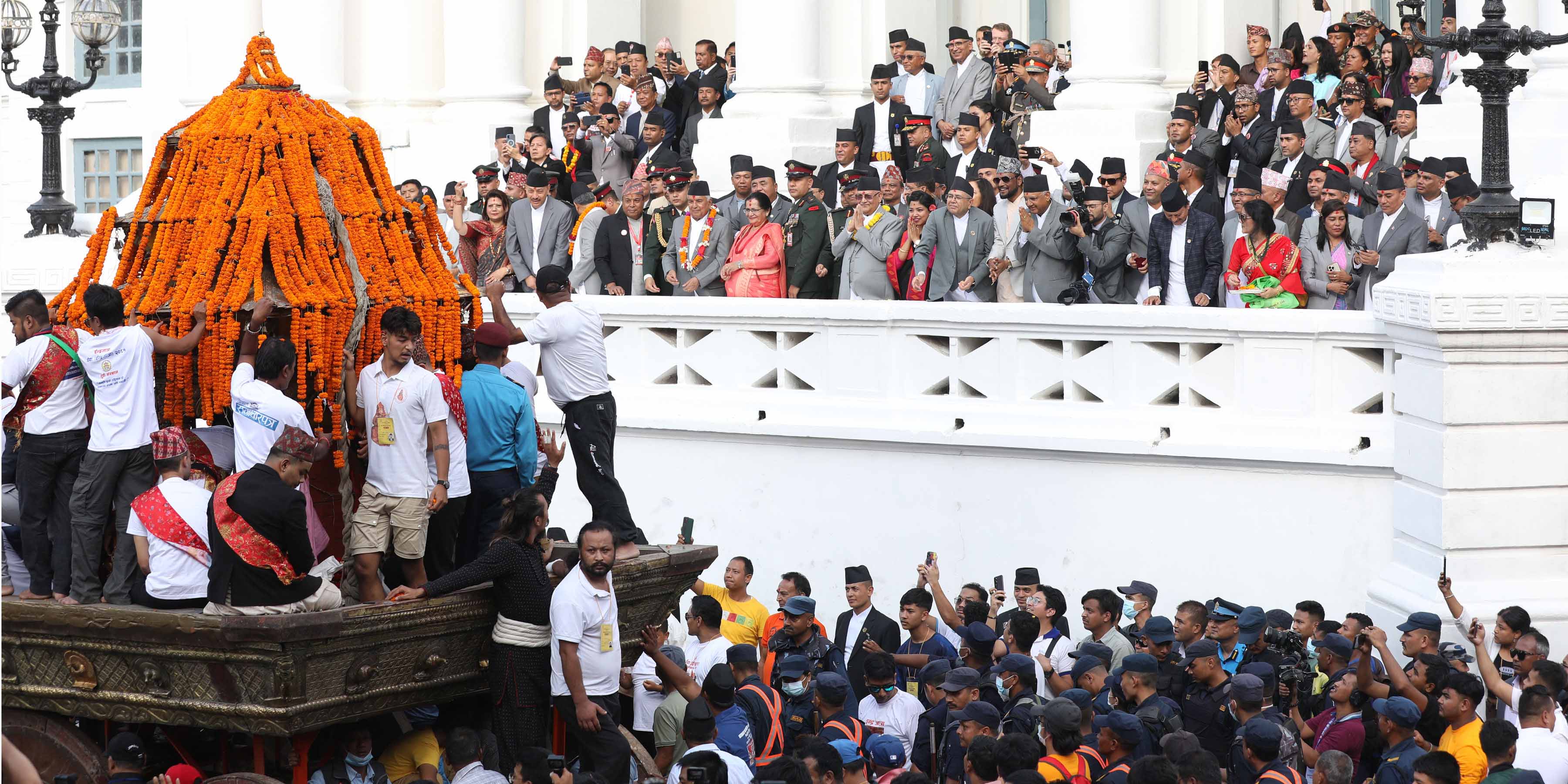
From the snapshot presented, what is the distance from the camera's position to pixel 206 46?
971 inches

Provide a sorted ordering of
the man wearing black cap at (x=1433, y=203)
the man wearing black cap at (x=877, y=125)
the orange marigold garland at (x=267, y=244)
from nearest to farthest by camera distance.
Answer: the orange marigold garland at (x=267, y=244)
the man wearing black cap at (x=1433, y=203)
the man wearing black cap at (x=877, y=125)

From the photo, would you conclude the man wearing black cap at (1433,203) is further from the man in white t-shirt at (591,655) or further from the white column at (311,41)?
the white column at (311,41)

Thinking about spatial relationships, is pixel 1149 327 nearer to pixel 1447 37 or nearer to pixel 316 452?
pixel 1447 37

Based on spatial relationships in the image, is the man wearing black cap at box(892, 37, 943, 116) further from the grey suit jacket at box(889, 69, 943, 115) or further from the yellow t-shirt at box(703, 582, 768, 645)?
the yellow t-shirt at box(703, 582, 768, 645)

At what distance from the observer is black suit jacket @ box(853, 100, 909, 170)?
19.1m

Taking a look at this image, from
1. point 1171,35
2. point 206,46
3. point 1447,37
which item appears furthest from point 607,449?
point 206,46

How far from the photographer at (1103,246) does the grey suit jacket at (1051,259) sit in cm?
7

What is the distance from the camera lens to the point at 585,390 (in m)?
13.4

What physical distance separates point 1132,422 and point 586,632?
4920 millimetres

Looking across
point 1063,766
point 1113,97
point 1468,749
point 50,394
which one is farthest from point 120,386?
point 1113,97

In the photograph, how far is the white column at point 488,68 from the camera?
23.9 meters

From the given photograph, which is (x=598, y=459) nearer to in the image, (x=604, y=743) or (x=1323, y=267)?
(x=604, y=743)

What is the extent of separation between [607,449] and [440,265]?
1.50 meters

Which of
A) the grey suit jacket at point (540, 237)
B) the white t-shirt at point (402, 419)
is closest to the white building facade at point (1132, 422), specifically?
the grey suit jacket at point (540, 237)
